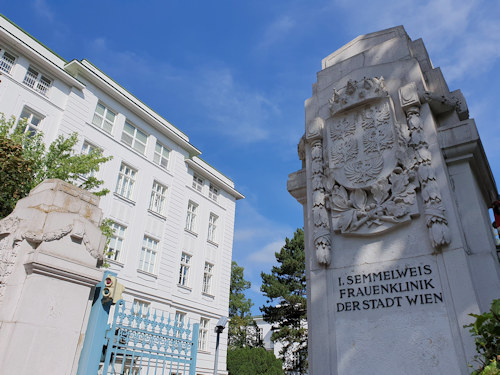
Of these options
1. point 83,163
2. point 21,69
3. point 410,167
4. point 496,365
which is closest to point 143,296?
point 83,163

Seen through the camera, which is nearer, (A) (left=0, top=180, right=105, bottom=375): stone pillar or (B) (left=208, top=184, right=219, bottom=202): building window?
(A) (left=0, top=180, right=105, bottom=375): stone pillar

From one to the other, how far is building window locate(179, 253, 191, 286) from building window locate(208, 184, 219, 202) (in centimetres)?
624

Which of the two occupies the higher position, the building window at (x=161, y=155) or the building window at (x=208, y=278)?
the building window at (x=161, y=155)

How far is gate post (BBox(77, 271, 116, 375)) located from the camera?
4.16m

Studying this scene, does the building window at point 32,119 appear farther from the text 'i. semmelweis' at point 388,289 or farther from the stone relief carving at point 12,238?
the text 'i. semmelweis' at point 388,289

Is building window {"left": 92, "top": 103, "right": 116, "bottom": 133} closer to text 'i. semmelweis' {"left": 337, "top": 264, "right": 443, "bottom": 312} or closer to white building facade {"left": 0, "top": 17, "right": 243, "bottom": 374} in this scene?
white building facade {"left": 0, "top": 17, "right": 243, "bottom": 374}

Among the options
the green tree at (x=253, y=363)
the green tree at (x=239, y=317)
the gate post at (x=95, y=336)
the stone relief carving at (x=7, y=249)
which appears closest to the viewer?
the stone relief carving at (x=7, y=249)

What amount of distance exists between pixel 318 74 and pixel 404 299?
204 inches

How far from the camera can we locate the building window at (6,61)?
18.1 metres

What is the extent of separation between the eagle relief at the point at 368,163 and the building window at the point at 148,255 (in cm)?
1848

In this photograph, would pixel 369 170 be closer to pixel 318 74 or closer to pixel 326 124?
pixel 326 124

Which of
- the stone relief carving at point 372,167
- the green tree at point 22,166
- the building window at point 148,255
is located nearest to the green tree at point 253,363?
the building window at point 148,255

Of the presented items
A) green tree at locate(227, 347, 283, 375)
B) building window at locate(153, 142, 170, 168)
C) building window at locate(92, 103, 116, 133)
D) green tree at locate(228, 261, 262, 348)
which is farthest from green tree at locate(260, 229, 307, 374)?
building window at locate(92, 103, 116, 133)

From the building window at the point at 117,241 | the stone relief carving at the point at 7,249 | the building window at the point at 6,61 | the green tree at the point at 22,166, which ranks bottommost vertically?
the stone relief carving at the point at 7,249
